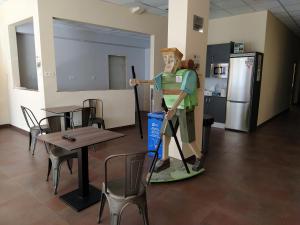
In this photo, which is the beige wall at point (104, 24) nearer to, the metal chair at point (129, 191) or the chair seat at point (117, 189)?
the chair seat at point (117, 189)

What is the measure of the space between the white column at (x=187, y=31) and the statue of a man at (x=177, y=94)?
1.36 feet

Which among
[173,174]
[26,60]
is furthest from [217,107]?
[26,60]

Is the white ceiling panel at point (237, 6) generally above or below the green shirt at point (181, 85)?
above

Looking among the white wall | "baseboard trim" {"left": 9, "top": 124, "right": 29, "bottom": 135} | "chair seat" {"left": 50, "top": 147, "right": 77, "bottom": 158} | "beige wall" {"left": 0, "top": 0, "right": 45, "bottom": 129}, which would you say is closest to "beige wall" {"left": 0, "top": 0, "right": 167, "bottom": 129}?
"beige wall" {"left": 0, "top": 0, "right": 45, "bottom": 129}

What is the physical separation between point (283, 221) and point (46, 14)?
4582 millimetres

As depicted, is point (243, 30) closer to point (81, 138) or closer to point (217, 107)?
point (217, 107)

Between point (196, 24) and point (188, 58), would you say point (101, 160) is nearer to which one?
point (188, 58)

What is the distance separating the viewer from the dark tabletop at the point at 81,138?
213cm

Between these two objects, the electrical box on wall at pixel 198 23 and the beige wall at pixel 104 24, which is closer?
the electrical box on wall at pixel 198 23

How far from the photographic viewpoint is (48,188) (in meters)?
2.74

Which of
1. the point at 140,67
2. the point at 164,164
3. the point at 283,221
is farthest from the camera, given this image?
the point at 140,67

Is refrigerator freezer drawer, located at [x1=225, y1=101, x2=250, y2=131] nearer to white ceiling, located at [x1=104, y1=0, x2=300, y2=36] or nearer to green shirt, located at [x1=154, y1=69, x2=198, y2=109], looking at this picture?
white ceiling, located at [x1=104, y1=0, x2=300, y2=36]

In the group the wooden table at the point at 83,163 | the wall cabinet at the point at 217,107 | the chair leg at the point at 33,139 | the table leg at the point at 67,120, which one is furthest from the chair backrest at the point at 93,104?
the wall cabinet at the point at 217,107

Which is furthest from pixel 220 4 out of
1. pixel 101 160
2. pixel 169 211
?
pixel 169 211
